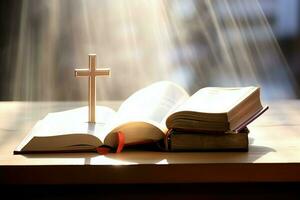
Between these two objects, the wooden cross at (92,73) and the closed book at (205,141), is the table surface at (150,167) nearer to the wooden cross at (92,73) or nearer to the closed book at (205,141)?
the closed book at (205,141)

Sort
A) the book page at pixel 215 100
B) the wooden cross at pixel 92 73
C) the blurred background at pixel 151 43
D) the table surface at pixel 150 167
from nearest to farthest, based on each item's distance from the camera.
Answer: the table surface at pixel 150 167
the book page at pixel 215 100
the wooden cross at pixel 92 73
the blurred background at pixel 151 43

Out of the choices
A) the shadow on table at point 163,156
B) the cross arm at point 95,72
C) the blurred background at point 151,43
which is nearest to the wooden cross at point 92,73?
the cross arm at point 95,72

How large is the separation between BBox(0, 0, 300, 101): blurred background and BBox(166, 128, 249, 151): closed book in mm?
1266

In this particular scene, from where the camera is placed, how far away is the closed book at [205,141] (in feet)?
4.00

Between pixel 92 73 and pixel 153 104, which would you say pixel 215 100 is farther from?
pixel 92 73

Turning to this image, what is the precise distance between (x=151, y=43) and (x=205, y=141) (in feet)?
4.34

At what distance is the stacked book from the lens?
3.93 ft

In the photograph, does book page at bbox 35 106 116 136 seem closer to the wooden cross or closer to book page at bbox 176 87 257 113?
the wooden cross

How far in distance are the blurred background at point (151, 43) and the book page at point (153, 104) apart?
97cm

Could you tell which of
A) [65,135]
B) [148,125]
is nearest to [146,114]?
[148,125]

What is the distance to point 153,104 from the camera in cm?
138

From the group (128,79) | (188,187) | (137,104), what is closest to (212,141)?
(188,187)

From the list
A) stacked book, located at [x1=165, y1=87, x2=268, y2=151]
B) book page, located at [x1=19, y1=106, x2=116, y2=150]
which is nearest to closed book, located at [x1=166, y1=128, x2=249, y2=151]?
stacked book, located at [x1=165, y1=87, x2=268, y2=151]

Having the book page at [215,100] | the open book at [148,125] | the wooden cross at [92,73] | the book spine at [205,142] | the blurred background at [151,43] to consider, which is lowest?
the book spine at [205,142]
